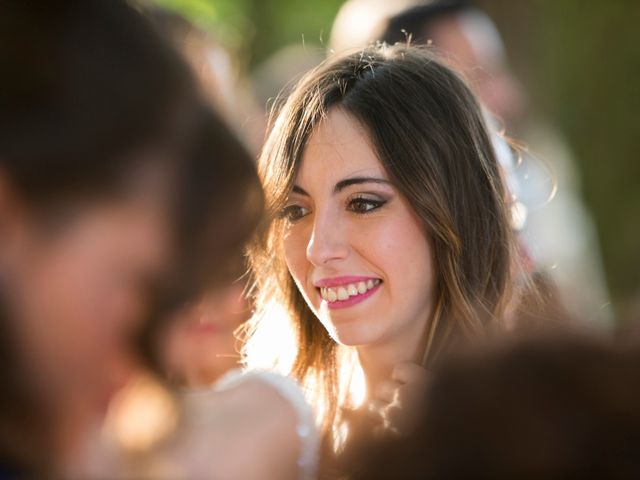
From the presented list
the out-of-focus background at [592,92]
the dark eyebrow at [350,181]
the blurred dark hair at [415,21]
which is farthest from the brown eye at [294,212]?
the out-of-focus background at [592,92]

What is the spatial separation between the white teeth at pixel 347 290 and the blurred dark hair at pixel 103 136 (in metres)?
1.23

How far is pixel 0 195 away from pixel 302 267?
1.53 m

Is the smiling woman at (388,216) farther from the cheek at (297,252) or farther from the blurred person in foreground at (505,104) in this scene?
the blurred person in foreground at (505,104)

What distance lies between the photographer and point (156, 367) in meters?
1.50

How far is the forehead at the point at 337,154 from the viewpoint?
9.14 feet

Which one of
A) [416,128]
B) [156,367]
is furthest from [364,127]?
[156,367]

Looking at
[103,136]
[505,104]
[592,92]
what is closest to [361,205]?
[103,136]

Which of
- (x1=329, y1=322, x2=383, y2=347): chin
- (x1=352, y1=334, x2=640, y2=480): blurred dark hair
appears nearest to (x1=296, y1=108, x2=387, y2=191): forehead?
(x1=329, y1=322, x2=383, y2=347): chin

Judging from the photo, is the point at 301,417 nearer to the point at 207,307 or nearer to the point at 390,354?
the point at 207,307

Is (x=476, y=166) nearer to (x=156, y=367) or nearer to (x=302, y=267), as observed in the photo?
(x=302, y=267)

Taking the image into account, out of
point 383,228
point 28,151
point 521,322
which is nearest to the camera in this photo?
point 28,151

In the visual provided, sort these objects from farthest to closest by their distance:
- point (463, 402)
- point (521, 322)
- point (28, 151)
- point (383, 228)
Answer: point (521, 322)
point (383, 228)
point (28, 151)
point (463, 402)

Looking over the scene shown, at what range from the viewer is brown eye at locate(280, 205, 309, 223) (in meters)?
2.86

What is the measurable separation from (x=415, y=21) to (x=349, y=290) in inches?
Result: 107
